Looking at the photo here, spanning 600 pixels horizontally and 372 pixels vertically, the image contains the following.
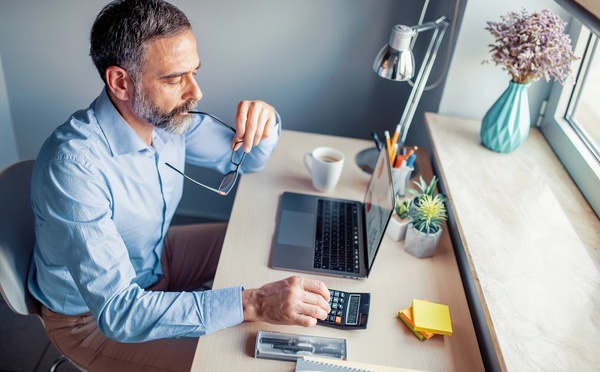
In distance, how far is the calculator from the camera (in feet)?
3.88

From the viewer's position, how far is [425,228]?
1.38 meters

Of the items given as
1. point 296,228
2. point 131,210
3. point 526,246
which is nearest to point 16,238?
point 131,210

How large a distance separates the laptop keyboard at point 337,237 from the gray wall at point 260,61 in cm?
56

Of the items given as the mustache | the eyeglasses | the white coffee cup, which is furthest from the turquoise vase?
the mustache

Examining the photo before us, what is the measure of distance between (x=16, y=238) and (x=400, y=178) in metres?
0.99

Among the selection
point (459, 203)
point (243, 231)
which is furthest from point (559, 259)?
point (243, 231)

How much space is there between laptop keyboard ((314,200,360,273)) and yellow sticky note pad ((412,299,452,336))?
18 centimetres

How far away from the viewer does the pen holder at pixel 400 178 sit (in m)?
1.58

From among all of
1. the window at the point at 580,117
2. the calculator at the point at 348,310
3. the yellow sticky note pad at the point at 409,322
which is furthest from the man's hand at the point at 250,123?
the window at the point at 580,117

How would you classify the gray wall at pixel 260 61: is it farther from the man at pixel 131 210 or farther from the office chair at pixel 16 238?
the office chair at pixel 16 238

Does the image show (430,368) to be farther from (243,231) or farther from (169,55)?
(169,55)

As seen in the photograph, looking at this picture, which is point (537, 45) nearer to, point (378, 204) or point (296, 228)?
point (378, 204)

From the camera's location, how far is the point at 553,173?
5.03ft

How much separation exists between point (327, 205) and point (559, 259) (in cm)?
59
